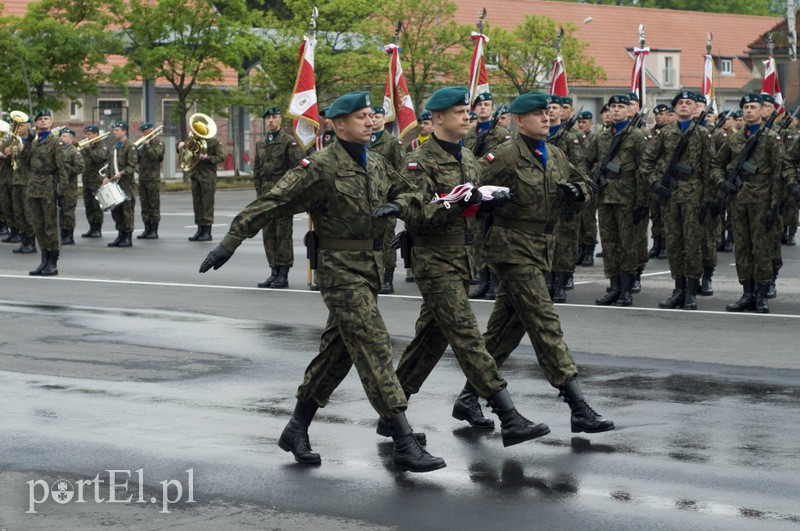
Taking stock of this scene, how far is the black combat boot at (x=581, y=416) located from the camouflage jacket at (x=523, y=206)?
76 centimetres

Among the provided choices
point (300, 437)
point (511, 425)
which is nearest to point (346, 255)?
point (300, 437)

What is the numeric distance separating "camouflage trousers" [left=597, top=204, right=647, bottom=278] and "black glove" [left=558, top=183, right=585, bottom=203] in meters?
6.38

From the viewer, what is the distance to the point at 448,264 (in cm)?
789

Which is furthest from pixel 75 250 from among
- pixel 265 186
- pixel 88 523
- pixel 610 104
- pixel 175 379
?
pixel 88 523

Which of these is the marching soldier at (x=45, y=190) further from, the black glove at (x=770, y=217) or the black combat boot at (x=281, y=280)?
the black glove at (x=770, y=217)

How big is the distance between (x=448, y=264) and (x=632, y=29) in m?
65.6

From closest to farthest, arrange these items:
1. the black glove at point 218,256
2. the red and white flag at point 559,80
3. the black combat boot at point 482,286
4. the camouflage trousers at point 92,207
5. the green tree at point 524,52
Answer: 1. the black glove at point 218,256
2. the black combat boot at point 482,286
3. the red and white flag at point 559,80
4. the camouflage trousers at point 92,207
5. the green tree at point 524,52

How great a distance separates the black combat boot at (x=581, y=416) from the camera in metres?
8.15

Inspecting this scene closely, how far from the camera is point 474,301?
1525 cm

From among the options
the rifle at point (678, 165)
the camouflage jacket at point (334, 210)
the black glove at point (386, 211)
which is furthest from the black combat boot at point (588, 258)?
the black glove at point (386, 211)

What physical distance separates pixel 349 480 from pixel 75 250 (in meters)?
15.8

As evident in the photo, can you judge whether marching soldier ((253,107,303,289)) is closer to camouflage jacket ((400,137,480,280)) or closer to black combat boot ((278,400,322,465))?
camouflage jacket ((400,137,480,280))

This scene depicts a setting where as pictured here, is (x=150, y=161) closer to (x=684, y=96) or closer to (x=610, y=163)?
(x=610, y=163)

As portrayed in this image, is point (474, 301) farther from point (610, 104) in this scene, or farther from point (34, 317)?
point (34, 317)
